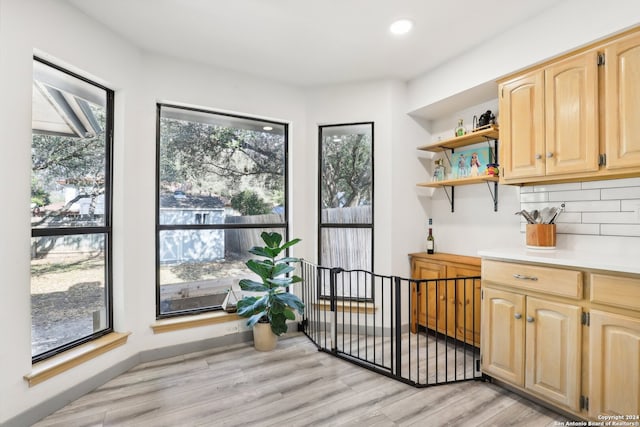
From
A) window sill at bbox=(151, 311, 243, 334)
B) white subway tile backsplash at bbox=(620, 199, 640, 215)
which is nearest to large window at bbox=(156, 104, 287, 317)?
window sill at bbox=(151, 311, 243, 334)

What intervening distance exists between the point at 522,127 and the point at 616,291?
49.1 inches

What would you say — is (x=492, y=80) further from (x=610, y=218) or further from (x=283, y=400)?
(x=283, y=400)

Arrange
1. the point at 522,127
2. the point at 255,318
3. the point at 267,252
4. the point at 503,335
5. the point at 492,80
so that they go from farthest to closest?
the point at 267,252, the point at 255,318, the point at 492,80, the point at 522,127, the point at 503,335

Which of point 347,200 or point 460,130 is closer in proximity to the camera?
point 460,130

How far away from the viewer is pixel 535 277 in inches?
81.7

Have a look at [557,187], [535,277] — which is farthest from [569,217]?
[535,277]

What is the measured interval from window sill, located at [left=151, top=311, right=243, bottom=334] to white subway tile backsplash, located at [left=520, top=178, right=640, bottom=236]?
2.94 m

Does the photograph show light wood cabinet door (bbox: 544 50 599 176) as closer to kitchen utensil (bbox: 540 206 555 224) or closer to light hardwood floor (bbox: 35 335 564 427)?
kitchen utensil (bbox: 540 206 555 224)

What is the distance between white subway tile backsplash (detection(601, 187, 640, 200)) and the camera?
214 cm

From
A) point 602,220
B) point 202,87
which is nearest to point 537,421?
point 602,220

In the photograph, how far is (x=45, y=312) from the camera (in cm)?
214

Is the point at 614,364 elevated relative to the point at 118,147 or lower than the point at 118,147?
lower

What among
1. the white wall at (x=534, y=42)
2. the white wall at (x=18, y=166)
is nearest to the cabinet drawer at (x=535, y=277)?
the white wall at (x=534, y=42)

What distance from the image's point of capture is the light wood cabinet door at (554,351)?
1883mm
